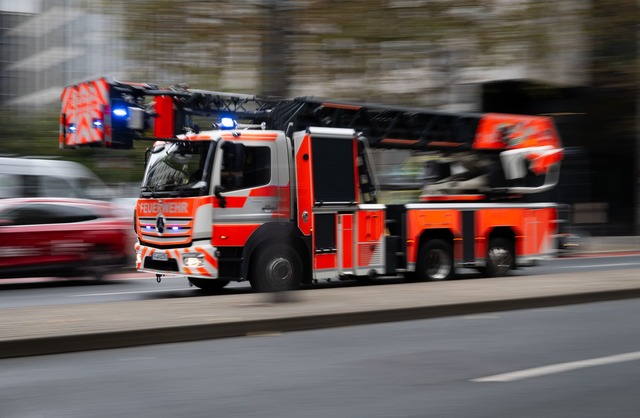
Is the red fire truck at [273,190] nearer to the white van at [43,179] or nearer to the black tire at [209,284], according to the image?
the black tire at [209,284]

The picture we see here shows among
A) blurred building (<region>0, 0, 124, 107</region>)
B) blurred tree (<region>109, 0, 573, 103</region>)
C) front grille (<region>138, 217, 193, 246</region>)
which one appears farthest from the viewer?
blurred building (<region>0, 0, 124, 107</region>)

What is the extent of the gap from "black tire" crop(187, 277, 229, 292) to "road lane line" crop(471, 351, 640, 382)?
734cm

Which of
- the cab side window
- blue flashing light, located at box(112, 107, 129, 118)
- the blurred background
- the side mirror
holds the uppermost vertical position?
Answer: the blurred background

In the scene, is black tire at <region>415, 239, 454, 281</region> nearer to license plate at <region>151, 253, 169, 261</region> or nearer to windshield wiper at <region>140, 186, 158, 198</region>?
license plate at <region>151, 253, 169, 261</region>

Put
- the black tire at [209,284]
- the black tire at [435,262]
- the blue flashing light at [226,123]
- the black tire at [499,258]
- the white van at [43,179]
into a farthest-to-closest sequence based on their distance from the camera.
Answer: the white van at [43,179] → the black tire at [499,258] → the black tire at [435,262] → the black tire at [209,284] → the blue flashing light at [226,123]

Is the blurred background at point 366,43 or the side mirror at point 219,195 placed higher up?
the blurred background at point 366,43

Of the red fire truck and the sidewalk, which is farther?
the red fire truck

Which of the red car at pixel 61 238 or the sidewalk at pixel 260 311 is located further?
the red car at pixel 61 238

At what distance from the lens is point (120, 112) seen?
11.7 metres

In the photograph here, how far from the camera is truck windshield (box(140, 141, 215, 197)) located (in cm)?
1229

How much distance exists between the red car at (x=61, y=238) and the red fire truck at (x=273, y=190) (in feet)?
7.65

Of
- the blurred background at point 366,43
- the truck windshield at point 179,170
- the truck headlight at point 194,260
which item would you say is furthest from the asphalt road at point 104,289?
the blurred background at point 366,43

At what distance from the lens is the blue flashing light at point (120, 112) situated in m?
11.7

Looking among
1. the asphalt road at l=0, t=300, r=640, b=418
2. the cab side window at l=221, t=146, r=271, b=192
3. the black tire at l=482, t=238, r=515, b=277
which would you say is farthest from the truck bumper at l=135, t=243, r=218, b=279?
the black tire at l=482, t=238, r=515, b=277
